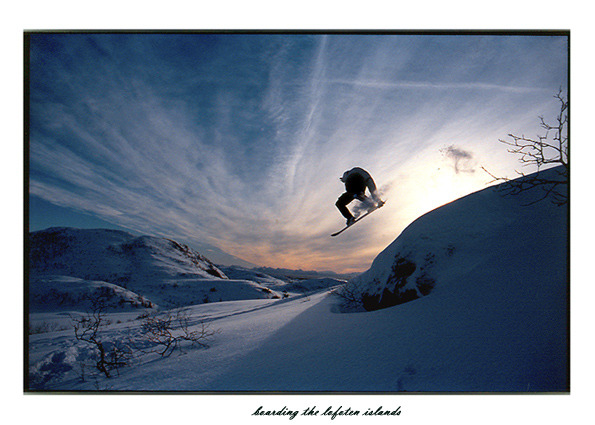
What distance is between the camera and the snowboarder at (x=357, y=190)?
126 inches

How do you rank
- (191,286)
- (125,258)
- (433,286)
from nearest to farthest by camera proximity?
(433,286), (191,286), (125,258)

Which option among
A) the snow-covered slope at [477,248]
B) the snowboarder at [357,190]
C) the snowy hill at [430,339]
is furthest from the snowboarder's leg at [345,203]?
the snowy hill at [430,339]

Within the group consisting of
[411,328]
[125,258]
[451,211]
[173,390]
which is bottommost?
[125,258]

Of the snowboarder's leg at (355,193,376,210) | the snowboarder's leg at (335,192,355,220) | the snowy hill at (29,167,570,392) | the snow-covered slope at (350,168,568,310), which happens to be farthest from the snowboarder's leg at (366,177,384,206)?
the snowy hill at (29,167,570,392)

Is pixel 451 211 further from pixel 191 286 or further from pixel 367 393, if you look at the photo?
pixel 191 286

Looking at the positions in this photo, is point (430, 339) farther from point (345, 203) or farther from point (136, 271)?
point (136, 271)

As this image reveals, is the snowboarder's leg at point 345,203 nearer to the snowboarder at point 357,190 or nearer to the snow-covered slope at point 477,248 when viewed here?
the snowboarder at point 357,190

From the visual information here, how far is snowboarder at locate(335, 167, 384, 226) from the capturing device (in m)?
3.21

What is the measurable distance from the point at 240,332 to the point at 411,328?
79.4 inches

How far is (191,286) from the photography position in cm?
1670

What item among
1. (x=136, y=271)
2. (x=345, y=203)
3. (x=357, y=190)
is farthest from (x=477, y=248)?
(x=136, y=271)

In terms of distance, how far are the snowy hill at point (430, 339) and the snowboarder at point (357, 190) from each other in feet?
3.24

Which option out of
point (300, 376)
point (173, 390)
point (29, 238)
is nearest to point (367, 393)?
point (300, 376)

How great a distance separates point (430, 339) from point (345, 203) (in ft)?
7.04
